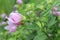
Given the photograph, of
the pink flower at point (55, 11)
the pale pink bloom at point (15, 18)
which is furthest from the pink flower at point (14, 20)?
the pink flower at point (55, 11)

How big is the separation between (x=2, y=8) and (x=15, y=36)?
153cm

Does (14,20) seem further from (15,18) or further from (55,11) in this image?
(55,11)

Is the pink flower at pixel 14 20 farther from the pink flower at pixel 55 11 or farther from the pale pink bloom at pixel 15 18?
the pink flower at pixel 55 11

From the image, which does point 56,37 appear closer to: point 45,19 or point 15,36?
point 45,19

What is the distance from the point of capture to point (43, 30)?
1.14 m

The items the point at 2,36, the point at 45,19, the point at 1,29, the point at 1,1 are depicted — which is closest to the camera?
the point at 45,19

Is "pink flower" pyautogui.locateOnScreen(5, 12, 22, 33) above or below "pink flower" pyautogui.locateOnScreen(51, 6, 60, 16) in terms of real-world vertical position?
below

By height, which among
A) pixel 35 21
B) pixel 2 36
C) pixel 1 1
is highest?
pixel 1 1

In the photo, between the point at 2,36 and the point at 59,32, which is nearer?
the point at 59,32

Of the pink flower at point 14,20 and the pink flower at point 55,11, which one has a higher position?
the pink flower at point 55,11

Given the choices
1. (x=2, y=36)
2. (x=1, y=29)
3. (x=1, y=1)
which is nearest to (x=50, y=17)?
(x=2, y=36)

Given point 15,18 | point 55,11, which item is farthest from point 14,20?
point 55,11

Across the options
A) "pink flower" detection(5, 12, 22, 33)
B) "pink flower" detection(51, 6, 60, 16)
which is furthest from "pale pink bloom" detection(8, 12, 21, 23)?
"pink flower" detection(51, 6, 60, 16)

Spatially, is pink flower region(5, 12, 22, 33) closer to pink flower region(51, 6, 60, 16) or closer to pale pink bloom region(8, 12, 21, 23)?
pale pink bloom region(8, 12, 21, 23)
